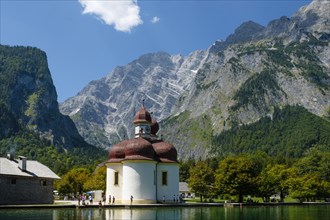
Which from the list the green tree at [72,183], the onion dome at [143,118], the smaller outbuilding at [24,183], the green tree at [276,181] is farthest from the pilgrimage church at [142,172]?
the green tree at [72,183]

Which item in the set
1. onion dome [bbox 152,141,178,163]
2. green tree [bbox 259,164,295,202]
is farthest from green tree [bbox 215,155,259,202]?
onion dome [bbox 152,141,178,163]

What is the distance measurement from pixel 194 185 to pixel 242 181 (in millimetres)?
18953

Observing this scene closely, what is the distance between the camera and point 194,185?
105 metres

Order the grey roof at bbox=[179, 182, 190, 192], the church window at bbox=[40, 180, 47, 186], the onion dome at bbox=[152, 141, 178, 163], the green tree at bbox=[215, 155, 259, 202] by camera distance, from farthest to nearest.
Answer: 1. the grey roof at bbox=[179, 182, 190, 192]
2. the green tree at bbox=[215, 155, 259, 202]
3. the onion dome at bbox=[152, 141, 178, 163]
4. the church window at bbox=[40, 180, 47, 186]

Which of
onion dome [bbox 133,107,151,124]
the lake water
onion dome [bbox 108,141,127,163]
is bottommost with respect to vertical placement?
the lake water

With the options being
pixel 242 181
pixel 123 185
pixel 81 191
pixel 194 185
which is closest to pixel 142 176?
pixel 123 185

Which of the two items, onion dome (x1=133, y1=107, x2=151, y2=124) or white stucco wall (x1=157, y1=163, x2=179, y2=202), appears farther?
onion dome (x1=133, y1=107, x2=151, y2=124)

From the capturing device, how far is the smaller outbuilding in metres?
72.3

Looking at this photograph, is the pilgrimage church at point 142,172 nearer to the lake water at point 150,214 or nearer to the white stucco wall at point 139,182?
the white stucco wall at point 139,182

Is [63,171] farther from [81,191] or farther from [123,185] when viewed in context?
[123,185]

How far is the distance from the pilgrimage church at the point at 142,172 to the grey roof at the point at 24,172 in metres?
11.6

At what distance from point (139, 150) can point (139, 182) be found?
5.44 m

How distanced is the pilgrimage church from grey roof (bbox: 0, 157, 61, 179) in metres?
11.6

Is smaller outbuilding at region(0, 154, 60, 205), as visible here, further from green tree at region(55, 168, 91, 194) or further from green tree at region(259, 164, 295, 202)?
green tree at region(259, 164, 295, 202)
